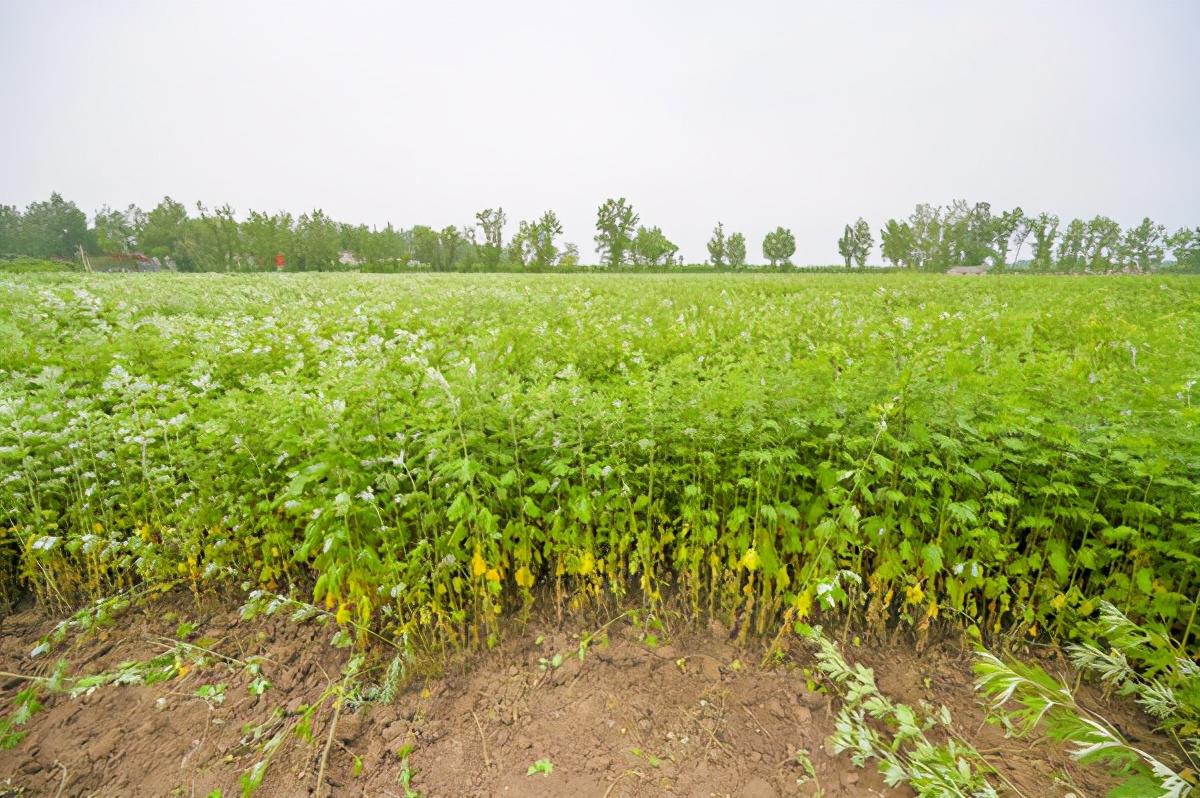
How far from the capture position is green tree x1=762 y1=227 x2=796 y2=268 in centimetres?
7300

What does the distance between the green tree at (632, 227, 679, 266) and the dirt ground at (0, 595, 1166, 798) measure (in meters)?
57.4

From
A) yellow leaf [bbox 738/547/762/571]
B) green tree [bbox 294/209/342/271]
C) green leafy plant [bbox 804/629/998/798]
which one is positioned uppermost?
green tree [bbox 294/209/342/271]

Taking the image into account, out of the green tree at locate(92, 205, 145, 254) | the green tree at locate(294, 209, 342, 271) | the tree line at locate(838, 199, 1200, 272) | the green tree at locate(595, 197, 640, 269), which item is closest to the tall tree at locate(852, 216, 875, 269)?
the tree line at locate(838, 199, 1200, 272)

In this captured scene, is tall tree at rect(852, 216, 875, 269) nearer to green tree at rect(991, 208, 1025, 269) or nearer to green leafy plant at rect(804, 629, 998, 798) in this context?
green tree at rect(991, 208, 1025, 269)

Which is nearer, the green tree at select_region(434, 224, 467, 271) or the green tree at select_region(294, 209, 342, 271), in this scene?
the green tree at select_region(294, 209, 342, 271)

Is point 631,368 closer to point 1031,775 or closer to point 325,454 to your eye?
point 325,454

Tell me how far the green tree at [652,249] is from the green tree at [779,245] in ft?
66.8

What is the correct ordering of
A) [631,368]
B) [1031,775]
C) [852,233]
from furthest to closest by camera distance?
[852,233] < [631,368] < [1031,775]

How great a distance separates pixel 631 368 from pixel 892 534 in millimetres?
2960

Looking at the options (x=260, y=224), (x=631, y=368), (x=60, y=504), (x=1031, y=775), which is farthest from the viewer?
(x=260, y=224)

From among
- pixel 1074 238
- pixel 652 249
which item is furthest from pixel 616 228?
pixel 1074 238

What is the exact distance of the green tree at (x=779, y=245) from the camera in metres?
73.0

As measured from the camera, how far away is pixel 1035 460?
2373mm

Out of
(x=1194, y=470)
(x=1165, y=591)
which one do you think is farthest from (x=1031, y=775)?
(x=1194, y=470)
